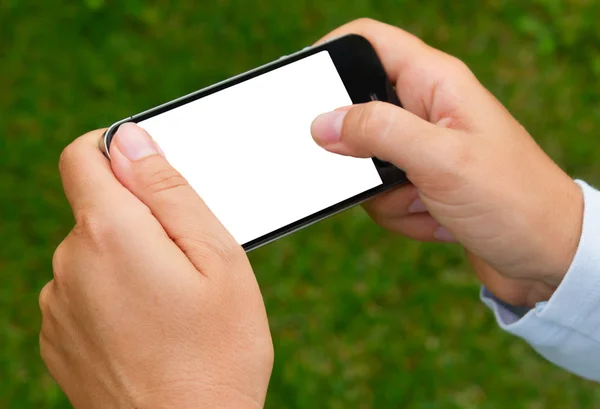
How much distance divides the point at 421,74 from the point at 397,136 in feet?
0.93

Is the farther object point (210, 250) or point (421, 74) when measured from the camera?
point (421, 74)

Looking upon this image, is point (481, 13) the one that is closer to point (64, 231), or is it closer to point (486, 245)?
point (486, 245)

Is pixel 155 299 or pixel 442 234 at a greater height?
pixel 155 299

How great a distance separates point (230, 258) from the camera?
3.59ft

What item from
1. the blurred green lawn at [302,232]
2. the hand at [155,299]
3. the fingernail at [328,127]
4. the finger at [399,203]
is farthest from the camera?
the blurred green lawn at [302,232]

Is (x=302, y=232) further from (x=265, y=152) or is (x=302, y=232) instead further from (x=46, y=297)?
(x=46, y=297)

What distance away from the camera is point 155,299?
103 centimetres

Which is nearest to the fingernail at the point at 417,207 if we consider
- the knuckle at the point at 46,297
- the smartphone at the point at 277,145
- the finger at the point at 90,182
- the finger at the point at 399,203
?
the finger at the point at 399,203

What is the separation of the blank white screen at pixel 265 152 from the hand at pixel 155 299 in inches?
10.3

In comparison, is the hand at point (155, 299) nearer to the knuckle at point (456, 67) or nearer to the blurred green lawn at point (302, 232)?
the knuckle at point (456, 67)

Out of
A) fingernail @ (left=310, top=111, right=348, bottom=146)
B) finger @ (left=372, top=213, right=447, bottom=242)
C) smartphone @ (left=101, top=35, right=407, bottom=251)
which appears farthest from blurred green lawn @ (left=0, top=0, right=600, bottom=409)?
fingernail @ (left=310, top=111, right=348, bottom=146)

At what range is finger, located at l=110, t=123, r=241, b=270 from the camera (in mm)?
1075

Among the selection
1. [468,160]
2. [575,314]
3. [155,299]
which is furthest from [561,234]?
[155,299]

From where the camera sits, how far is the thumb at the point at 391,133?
123 centimetres
